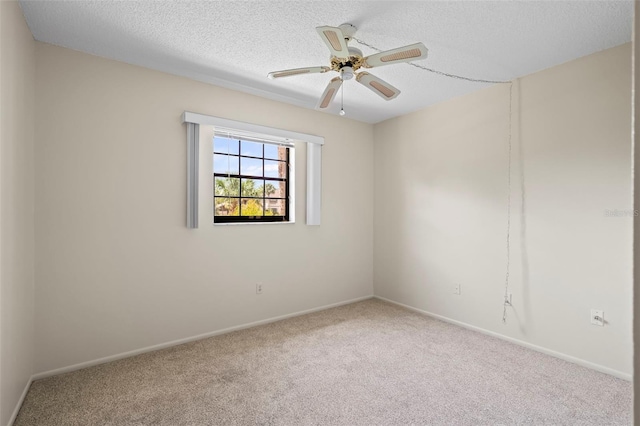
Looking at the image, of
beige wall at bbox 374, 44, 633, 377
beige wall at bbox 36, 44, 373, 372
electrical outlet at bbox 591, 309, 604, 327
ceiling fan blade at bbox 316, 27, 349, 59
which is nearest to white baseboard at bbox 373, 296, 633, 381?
beige wall at bbox 374, 44, 633, 377

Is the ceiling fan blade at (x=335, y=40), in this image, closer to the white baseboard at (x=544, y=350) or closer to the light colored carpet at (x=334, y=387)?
the light colored carpet at (x=334, y=387)

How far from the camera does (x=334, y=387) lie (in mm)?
2295

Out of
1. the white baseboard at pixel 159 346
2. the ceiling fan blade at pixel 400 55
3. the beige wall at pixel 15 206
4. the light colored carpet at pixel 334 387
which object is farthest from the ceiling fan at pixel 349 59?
the white baseboard at pixel 159 346

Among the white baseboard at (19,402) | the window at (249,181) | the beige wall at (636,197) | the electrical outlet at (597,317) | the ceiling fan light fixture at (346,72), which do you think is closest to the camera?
the beige wall at (636,197)

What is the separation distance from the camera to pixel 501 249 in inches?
126

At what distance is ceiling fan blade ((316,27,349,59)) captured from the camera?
168 centimetres

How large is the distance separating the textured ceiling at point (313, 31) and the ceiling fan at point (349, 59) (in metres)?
0.28

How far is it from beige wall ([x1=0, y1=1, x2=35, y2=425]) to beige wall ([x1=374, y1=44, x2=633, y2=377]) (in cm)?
364

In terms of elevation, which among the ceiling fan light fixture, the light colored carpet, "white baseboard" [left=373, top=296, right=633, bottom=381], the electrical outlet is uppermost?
the ceiling fan light fixture

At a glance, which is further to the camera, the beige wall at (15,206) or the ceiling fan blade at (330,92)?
the ceiling fan blade at (330,92)

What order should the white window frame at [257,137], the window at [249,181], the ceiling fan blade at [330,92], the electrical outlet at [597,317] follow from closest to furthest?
1. the ceiling fan blade at [330,92]
2. the electrical outlet at [597,317]
3. the white window frame at [257,137]
4. the window at [249,181]

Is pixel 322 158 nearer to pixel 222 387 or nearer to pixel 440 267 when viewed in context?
pixel 440 267

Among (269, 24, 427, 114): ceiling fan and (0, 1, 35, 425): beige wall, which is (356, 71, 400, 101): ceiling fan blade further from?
(0, 1, 35, 425): beige wall

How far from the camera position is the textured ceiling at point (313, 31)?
202cm
